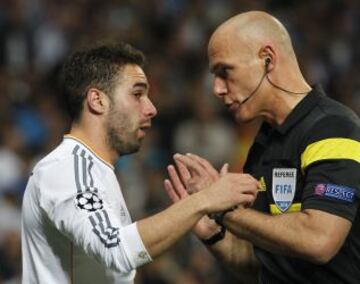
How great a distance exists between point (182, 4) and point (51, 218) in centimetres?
875

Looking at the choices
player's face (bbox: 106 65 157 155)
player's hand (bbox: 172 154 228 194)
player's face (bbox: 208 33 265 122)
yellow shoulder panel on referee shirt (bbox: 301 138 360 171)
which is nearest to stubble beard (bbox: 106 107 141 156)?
player's face (bbox: 106 65 157 155)

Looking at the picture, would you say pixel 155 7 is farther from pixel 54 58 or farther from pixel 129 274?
pixel 129 274

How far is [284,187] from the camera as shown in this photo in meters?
4.88

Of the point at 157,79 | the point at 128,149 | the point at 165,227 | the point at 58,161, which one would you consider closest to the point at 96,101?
the point at 128,149

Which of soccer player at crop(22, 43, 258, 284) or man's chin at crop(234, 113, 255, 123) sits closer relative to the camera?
soccer player at crop(22, 43, 258, 284)

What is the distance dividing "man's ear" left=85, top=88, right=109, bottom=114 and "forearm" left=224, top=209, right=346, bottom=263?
2.65 feet

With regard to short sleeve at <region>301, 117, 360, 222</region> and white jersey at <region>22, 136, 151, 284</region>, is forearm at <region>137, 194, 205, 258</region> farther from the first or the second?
short sleeve at <region>301, 117, 360, 222</region>

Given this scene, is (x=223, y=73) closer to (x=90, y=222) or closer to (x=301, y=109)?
(x=301, y=109)

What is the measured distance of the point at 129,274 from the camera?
4.67 metres

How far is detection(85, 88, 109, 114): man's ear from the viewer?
483 cm

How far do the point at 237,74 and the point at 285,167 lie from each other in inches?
21.0

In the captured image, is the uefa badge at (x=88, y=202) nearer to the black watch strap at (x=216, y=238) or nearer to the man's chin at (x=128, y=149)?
the man's chin at (x=128, y=149)

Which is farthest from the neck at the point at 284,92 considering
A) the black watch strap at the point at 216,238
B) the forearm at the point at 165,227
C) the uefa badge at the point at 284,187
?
the forearm at the point at 165,227

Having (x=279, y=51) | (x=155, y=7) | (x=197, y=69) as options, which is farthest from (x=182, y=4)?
(x=279, y=51)
